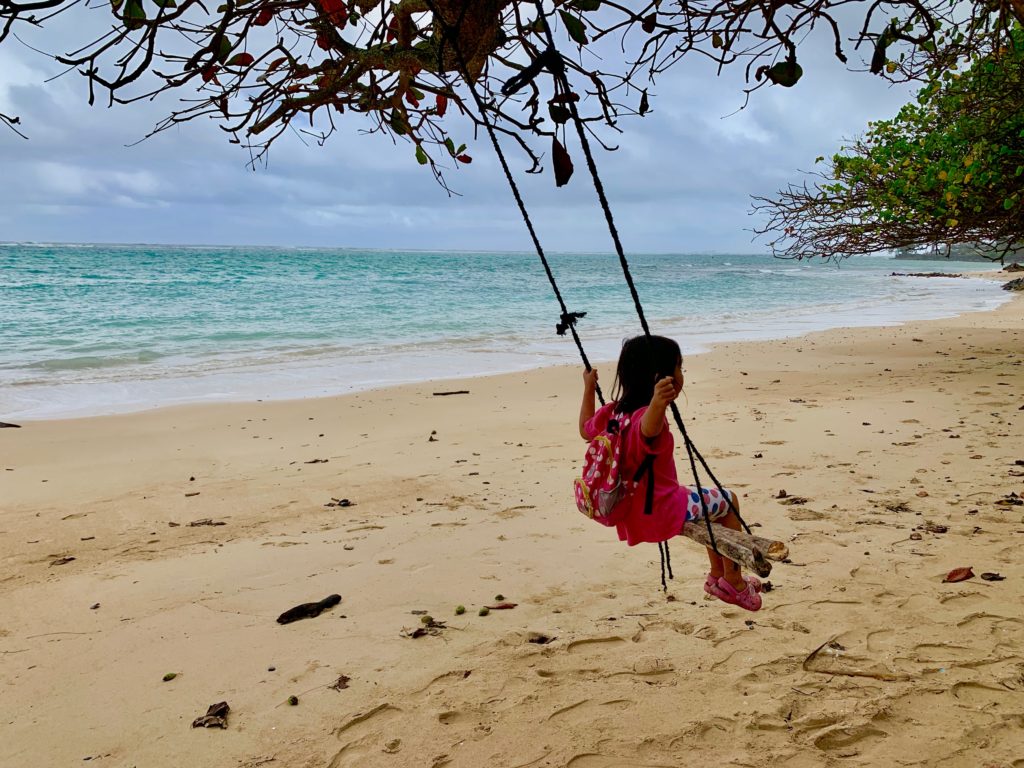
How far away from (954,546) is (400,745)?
2.91m

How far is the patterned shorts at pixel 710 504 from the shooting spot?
8.77 feet

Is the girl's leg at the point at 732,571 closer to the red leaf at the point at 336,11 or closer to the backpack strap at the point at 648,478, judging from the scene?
the backpack strap at the point at 648,478

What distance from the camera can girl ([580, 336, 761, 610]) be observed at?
2.61m

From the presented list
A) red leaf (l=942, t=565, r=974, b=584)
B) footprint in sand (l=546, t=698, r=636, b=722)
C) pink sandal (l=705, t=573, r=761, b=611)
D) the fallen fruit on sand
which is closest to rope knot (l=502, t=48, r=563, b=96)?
pink sandal (l=705, t=573, r=761, b=611)

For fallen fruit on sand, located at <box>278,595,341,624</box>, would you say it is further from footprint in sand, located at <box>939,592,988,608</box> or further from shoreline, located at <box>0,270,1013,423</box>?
shoreline, located at <box>0,270,1013,423</box>

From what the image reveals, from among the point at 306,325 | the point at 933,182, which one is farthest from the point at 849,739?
the point at 306,325

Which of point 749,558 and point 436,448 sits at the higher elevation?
point 749,558

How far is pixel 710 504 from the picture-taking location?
2.74 m

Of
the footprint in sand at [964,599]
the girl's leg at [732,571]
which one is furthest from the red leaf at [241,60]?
the footprint in sand at [964,599]

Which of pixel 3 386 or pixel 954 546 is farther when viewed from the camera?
pixel 3 386

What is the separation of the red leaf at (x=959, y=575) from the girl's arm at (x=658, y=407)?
194cm

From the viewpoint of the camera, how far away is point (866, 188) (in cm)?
945

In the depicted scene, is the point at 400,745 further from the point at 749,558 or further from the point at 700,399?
the point at 700,399

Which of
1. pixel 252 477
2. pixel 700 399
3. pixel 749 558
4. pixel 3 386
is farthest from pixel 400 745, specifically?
pixel 3 386
